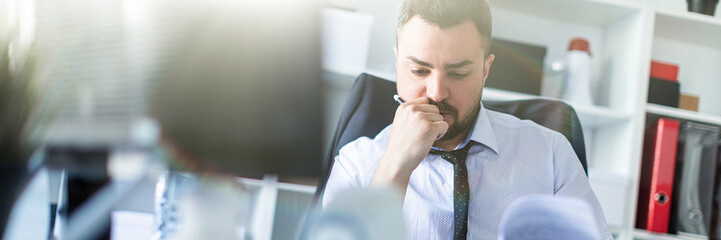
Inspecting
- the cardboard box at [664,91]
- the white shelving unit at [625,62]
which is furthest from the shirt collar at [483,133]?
the cardboard box at [664,91]

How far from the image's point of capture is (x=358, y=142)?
0.51m

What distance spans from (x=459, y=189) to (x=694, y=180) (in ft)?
1.11

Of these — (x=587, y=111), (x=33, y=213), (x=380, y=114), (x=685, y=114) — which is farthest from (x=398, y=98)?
(x=33, y=213)

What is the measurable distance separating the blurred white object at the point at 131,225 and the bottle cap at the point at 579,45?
524 mm

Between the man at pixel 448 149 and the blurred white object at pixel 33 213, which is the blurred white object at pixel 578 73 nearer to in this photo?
the man at pixel 448 149

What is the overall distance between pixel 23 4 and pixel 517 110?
59cm

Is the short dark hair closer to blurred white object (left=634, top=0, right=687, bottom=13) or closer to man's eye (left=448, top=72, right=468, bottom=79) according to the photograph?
man's eye (left=448, top=72, right=468, bottom=79)

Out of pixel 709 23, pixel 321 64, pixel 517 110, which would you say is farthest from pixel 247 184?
pixel 709 23

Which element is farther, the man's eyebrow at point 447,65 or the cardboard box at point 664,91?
the cardboard box at point 664,91

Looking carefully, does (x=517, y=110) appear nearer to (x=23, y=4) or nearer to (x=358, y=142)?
(x=358, y=142)

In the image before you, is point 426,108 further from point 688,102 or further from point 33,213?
point 33,213

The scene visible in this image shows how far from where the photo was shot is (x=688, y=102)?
23.5 inches

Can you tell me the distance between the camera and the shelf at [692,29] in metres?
0.60

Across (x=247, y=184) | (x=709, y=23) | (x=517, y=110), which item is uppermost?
(x=709, y=23)
